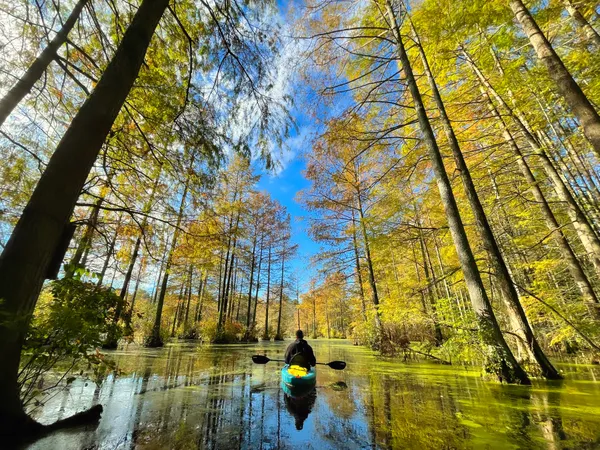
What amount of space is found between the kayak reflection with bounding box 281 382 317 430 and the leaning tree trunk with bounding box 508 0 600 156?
5749 mm

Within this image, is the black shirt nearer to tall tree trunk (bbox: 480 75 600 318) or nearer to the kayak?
the kayak

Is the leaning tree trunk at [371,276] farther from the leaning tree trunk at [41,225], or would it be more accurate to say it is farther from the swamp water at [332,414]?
the leaning tree trunk at [41,225]

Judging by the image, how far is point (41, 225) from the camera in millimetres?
2234

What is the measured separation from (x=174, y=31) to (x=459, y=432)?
765 cm

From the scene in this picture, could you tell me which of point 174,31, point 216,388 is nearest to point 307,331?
point 216,388

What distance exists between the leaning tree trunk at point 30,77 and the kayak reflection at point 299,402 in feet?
16.7

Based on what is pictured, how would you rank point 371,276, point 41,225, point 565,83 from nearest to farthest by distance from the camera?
point 41,225, point 565,83, point 371,276

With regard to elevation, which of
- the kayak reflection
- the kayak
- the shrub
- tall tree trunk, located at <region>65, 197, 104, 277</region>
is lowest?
the kayak reflection

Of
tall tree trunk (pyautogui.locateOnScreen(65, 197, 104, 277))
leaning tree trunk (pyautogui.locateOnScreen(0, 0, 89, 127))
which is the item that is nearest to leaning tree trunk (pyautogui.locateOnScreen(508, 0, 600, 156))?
tall tree trunk (pyautogui.locateOnScreen(65, 197, 104, 277))

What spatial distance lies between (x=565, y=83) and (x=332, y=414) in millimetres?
6277

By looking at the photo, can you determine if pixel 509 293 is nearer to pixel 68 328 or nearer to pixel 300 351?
pixel 300 351

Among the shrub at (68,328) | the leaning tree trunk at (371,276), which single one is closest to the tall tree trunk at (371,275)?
the leaning tree trunk at (371,276)

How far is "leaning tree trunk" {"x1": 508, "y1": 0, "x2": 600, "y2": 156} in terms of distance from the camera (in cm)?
364

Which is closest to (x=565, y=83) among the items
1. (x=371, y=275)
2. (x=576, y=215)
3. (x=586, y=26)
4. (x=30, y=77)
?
(x=586, y=26)
